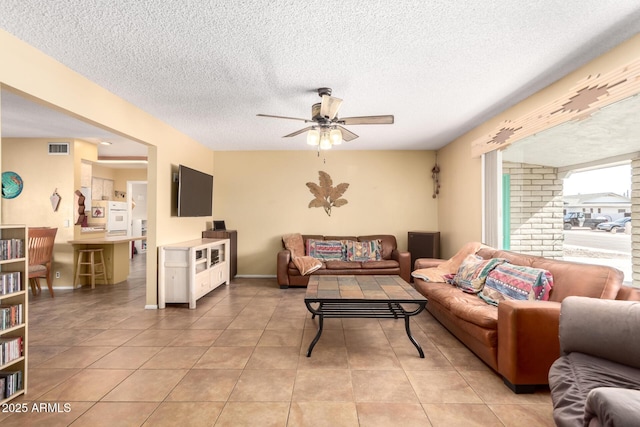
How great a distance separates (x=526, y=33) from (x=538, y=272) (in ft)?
5.90

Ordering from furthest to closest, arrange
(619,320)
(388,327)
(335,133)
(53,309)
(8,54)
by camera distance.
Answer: (53,309) < (388,327) < (335,133) < (8,54) < (619,320)

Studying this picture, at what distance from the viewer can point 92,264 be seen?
4.93m

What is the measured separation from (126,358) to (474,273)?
3.35 m

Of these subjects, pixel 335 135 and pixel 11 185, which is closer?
pixel 335 135

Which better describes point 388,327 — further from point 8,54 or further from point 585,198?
point 8,54

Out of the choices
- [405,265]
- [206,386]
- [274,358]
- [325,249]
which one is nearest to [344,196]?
[325,249]

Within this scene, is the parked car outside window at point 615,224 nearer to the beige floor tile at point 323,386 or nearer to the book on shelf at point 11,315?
the beige floor tile at point 323,386

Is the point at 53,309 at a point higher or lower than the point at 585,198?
lower

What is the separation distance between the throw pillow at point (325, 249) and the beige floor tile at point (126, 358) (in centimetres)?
307

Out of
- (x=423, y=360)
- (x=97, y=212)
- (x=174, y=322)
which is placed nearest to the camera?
(x=423, y=360)

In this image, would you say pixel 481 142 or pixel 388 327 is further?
pixel 481 142

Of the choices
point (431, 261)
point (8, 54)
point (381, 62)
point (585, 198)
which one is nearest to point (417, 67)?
point (381, 62)

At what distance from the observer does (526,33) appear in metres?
2.06

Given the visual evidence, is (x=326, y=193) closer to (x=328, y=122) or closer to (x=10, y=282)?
(x=328, y=122)
